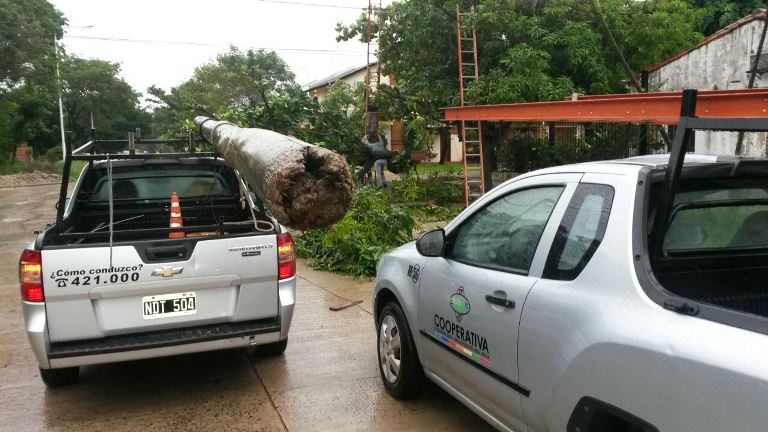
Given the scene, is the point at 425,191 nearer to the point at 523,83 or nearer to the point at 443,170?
the point at 523,83

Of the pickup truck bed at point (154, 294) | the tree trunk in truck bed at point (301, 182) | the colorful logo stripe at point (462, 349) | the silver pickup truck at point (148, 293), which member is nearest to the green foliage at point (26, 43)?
the silver pickup truck at point (148, 293)

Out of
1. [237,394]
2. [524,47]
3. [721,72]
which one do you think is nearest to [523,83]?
[524,47]

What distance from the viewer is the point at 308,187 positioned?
11.1 feet

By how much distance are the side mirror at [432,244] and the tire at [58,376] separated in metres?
2.74

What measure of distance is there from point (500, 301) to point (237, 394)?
91.0 inches

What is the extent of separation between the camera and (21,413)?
4.04 metres

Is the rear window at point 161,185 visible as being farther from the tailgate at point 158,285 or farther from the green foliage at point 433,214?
the green foliage at point 433,214

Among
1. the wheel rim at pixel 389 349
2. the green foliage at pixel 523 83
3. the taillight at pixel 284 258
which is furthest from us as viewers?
the green foliage at pixel 523 83

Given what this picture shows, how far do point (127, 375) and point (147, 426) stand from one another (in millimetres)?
1027

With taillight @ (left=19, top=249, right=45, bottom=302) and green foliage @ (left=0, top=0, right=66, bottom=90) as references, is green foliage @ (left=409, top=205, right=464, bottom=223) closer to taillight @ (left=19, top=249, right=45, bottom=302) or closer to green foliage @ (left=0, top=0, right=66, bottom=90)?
taillight @ (left=19, top=249, right=45, bottom=302)

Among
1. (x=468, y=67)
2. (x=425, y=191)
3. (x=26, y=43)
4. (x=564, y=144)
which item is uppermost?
(x=26, y=43)

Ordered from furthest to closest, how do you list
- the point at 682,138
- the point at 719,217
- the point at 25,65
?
the point at 25,65, the point at 719,217, the point at 682,138

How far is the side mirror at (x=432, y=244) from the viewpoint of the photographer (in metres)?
3.65

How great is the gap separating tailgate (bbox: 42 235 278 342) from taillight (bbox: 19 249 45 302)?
0.14ft
